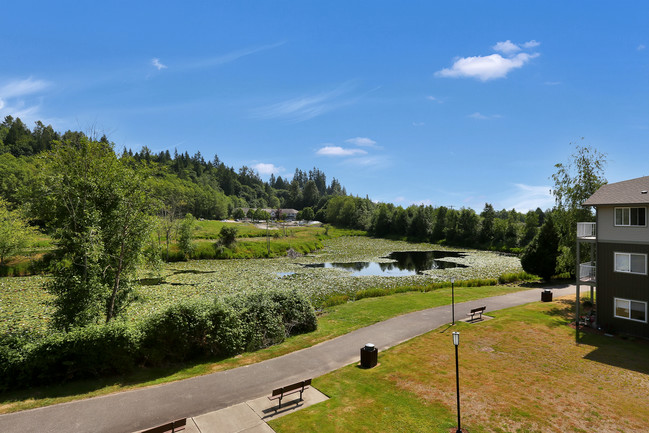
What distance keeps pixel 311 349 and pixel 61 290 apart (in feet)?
39.1

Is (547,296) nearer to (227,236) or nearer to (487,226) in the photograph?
(227,236)

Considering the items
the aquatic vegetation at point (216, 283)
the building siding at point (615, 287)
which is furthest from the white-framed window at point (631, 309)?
the aquatic vegetation at point (216, 283)

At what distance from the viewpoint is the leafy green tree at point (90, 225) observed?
1490cm

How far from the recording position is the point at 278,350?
16562 millimetres

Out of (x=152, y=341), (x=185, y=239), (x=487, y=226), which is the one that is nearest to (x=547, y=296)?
(x=152, y=341)

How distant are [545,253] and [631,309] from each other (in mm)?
16612

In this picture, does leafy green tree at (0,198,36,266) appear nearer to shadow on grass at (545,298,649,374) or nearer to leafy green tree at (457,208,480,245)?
shadow on grass at (545,298,649,374)

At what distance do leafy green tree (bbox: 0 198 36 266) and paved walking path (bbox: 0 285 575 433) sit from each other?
3972 centimetres

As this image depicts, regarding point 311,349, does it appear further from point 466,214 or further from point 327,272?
point 466,214

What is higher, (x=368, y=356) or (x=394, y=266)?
(x=368, y=356)

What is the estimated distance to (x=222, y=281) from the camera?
35750mm

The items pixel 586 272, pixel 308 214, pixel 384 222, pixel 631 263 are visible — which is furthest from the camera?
pixel 308 214

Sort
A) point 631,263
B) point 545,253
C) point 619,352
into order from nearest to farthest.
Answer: point 619,352
point 631,263
point 545,253

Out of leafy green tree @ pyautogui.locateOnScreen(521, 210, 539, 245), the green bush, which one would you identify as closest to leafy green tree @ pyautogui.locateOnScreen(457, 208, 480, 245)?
leafy green tree @ pyautogui.locateOnScreen(521, 210, 539, 245)
